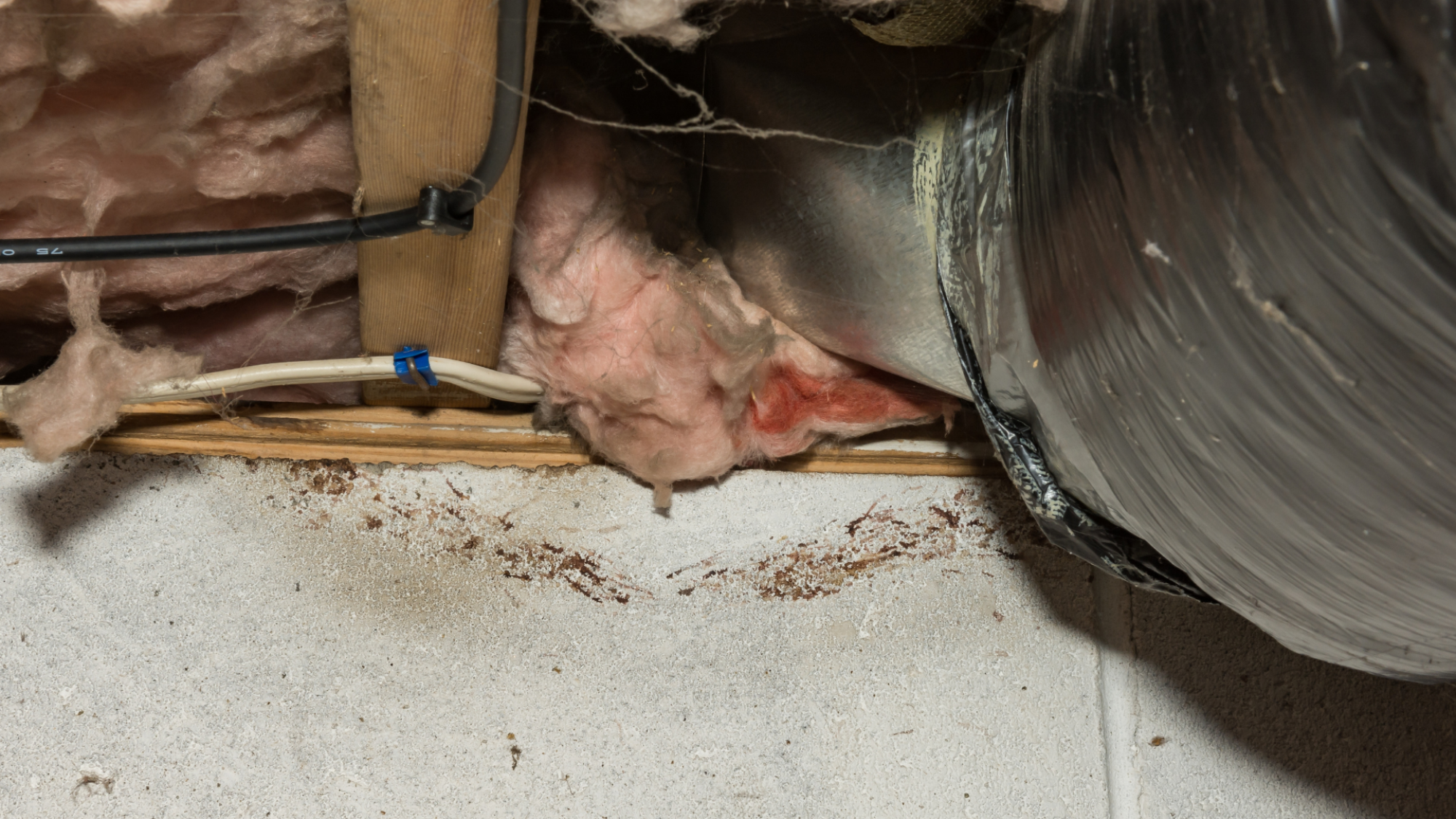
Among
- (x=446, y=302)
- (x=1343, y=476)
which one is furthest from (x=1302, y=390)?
(x=446, y=302)

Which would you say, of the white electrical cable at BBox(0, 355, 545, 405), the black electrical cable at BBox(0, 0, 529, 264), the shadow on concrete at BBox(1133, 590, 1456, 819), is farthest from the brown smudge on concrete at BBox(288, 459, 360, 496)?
the shadow on concrete at BBox(1133, 590, 1456, 819)

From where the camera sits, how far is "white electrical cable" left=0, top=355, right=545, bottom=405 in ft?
Answer: 2.26

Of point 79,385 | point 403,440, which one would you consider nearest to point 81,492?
point 79,385

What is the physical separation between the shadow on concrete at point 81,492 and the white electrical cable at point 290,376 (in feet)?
0.33

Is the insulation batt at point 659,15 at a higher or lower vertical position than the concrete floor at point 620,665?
higher

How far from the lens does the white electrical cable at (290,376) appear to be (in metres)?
0.69

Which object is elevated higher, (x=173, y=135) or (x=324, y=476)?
(x=173, y=135)

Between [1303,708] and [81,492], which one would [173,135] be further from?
[1303,708]

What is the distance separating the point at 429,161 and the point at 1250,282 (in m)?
0.46

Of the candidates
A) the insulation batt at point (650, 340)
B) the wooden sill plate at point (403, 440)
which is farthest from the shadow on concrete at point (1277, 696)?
the insulation batt at point (650, 340)

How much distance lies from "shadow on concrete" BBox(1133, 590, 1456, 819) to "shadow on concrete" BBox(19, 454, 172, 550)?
909 millimetres

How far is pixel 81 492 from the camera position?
0.77 m

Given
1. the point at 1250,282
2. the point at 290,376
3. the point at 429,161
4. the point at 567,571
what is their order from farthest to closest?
the point at 567,571, the point at 290,376, the point at 429,161, the point at 1250,282

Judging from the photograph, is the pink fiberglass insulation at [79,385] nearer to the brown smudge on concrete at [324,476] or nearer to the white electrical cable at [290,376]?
the white electrical cable at [290,376]
